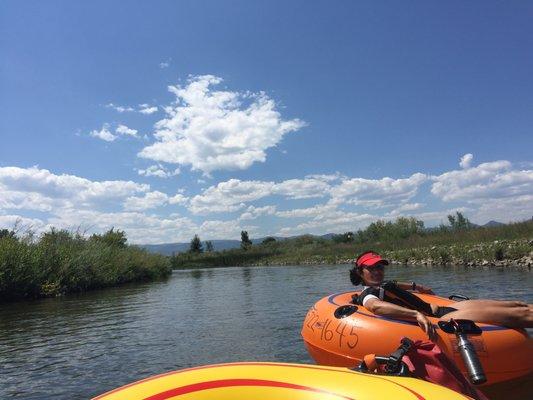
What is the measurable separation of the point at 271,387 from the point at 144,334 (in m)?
7.43

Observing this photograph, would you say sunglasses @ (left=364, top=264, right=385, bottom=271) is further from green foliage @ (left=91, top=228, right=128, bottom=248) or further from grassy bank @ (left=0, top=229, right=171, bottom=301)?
green foliage @ (left=91, top=228, right=128, bottom=248)

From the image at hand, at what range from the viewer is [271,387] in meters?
2.79

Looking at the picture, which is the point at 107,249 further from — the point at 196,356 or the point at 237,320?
the point at 196,356

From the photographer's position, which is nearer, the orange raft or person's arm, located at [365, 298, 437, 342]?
the orange raft

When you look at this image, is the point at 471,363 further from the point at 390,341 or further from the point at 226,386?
the point at 226,386

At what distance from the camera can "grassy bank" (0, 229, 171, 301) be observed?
17.3 m

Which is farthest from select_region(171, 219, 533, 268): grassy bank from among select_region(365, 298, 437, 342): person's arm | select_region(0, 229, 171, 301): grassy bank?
select_region(0, 229, 171, 301): grassy bank

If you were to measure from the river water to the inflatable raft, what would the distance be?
141 inches

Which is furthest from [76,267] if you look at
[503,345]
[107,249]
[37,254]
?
[503,345]

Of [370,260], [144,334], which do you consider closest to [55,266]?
[144,334]

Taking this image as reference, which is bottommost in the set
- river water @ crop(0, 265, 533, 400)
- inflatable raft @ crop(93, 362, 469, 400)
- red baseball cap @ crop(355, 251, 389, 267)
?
river water @ crop(0, 265, 533, 400)

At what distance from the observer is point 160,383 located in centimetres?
281

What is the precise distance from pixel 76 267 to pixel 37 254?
2306 mm

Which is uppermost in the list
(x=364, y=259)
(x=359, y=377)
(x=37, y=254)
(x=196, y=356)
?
(x=37, y=254)
